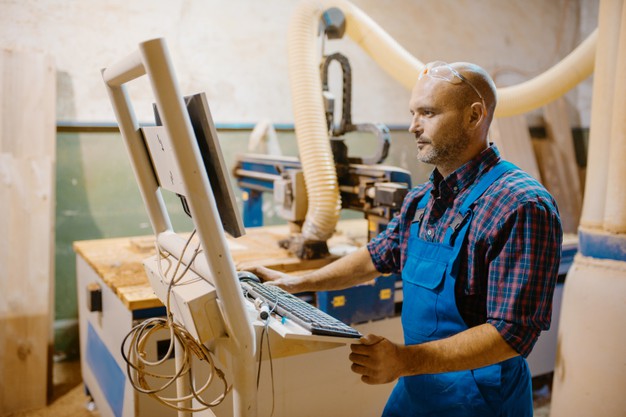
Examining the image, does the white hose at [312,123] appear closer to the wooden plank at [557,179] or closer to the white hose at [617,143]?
the white hose at [617,143]

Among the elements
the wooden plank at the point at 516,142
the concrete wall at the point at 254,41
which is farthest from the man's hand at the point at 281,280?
the wooden plank at the point at 516,142

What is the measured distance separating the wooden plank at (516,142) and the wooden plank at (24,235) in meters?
3.18

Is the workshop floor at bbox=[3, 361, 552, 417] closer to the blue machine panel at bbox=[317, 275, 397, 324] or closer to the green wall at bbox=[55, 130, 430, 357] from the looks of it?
the green wall at bbox=[55, 130, 430, 357]

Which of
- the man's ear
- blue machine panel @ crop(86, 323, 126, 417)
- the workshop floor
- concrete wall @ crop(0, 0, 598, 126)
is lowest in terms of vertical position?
the workshop floor

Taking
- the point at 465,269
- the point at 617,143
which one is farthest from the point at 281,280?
the point at 617,143

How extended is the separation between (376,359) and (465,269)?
363mm

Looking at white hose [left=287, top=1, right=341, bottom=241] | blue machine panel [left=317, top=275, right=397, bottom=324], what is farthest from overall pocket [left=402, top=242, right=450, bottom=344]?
white hose [left=287, top=1, right=341, bottom=241]

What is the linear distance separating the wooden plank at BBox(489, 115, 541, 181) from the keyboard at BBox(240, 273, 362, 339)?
3278mm

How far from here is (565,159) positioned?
15.9 ft

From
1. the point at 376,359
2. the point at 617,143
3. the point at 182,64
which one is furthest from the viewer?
the point at 182,64

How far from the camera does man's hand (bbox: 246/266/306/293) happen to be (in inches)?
65.1

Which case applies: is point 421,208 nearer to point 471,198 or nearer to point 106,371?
point 471,198

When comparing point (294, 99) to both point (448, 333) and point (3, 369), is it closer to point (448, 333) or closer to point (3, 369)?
point (448, 333)

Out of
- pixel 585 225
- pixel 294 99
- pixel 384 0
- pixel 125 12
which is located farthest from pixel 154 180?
pixel 384 0
